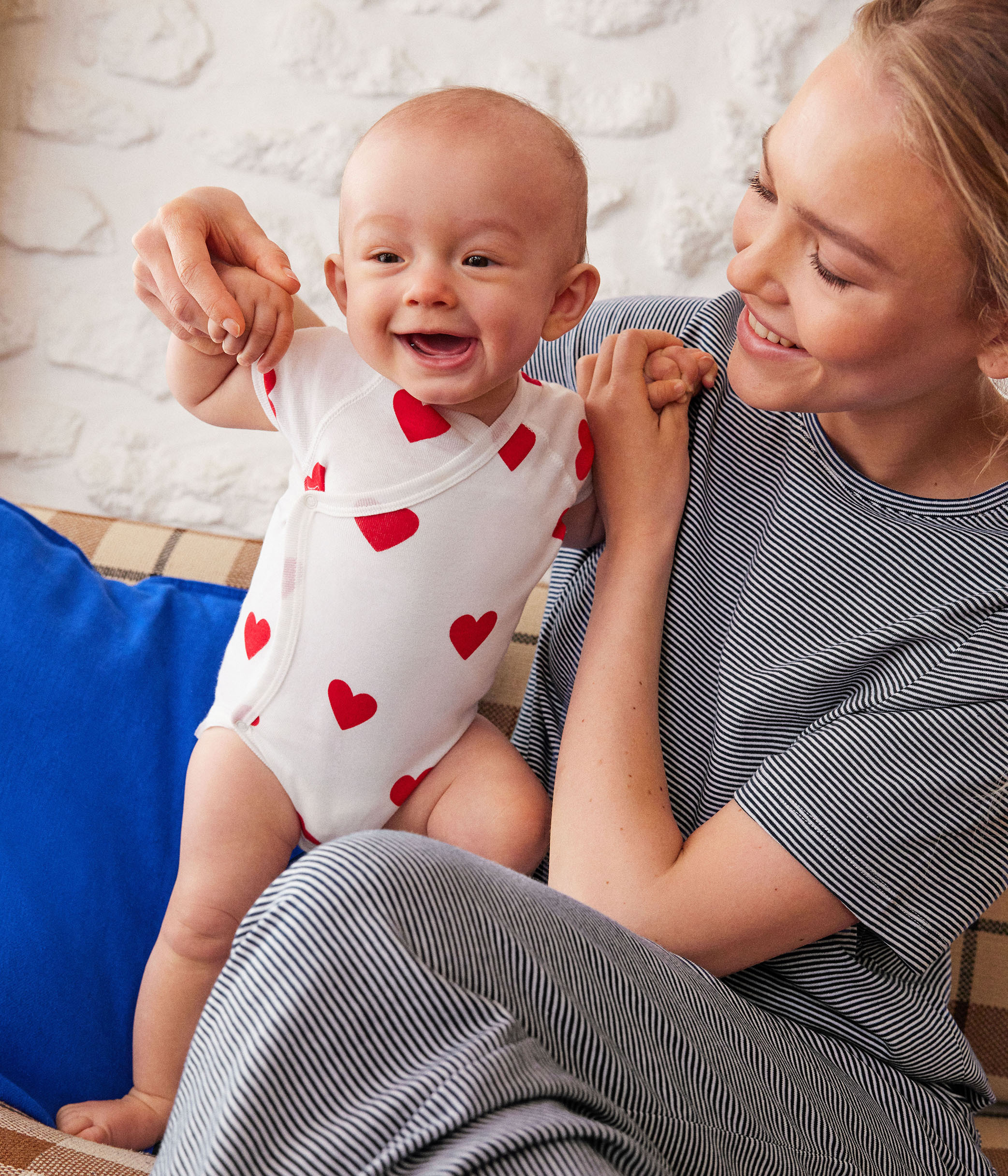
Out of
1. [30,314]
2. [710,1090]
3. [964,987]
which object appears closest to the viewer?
[710,1090]

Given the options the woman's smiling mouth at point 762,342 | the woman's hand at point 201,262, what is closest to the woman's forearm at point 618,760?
the woman's smiling mouth at point 762,342

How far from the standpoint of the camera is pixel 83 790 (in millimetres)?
1233

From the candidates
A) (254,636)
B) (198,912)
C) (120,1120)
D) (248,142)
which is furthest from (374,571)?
(248,142)

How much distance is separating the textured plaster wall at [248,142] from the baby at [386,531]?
40.4 inches

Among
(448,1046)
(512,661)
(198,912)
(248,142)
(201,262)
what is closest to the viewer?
(448,1046)

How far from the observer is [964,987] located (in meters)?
1.35

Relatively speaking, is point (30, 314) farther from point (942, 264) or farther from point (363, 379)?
point (942, 264)

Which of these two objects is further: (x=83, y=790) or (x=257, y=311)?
(x=83, y=790)

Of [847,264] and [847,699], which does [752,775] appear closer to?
[847,699]

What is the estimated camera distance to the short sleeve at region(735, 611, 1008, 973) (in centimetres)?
92

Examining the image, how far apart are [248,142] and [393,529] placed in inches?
53.3

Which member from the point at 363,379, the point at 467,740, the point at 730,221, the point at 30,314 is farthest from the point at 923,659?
the point at 30,314

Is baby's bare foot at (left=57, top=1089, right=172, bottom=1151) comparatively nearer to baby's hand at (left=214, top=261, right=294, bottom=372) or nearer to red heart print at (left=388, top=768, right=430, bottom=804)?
red heart print at (left=388, top=768, right=430, bottom=804)

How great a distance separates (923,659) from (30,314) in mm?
1926
